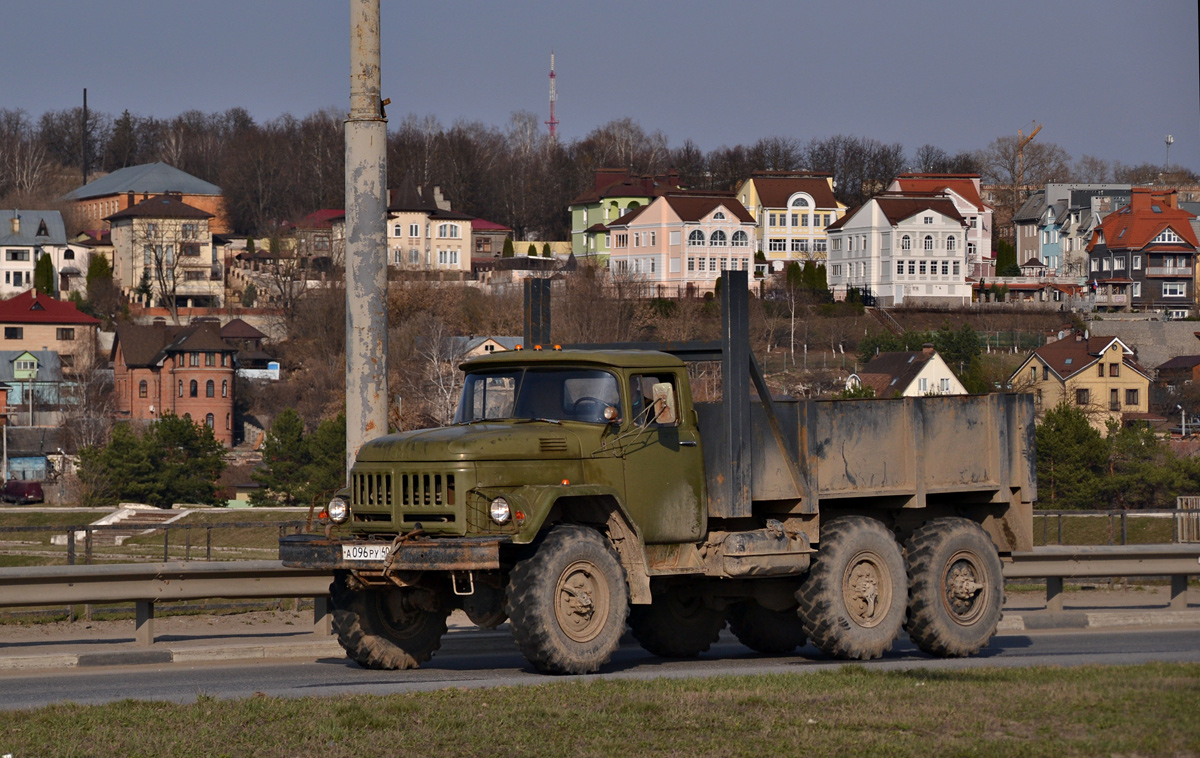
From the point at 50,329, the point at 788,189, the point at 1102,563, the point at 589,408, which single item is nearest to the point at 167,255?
the point at 50,329

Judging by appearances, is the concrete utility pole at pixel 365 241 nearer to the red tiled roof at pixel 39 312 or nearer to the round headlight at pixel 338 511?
the round headlight at pixel 338 511

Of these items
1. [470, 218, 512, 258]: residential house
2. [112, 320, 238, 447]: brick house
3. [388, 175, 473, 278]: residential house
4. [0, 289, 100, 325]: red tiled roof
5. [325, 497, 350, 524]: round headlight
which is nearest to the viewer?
[325, 497, 350, 524]: round headlight

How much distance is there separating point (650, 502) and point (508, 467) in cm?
138

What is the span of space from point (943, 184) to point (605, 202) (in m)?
34.5

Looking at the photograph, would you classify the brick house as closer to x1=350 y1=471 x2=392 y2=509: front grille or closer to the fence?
the fence

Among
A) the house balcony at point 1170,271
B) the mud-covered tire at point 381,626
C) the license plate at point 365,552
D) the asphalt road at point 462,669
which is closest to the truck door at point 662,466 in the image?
the asphalt road at point 462,669

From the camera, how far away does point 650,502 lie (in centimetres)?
1207

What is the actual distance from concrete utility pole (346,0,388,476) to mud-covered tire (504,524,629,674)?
274 cm

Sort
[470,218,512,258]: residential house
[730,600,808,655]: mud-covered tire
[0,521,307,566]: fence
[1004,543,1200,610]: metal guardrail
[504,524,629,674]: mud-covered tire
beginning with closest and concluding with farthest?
[504,524,629,674]: mud-covered tire → [730,600,808,655]: mud-covered tire → [1004,543,1200,610]: metal guardrail → [0,521,307,566]: fence → [470,218,512,258]: residential house

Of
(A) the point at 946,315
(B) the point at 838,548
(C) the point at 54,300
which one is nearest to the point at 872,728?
(B) the point at 838,548

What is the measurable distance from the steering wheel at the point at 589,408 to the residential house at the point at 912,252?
4582 inches

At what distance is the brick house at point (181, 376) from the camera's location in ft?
356

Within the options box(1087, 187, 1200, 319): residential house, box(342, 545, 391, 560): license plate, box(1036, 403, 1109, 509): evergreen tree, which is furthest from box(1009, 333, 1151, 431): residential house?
box(342, 545, 391, 560): license plate

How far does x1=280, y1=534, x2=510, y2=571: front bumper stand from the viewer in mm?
10820
